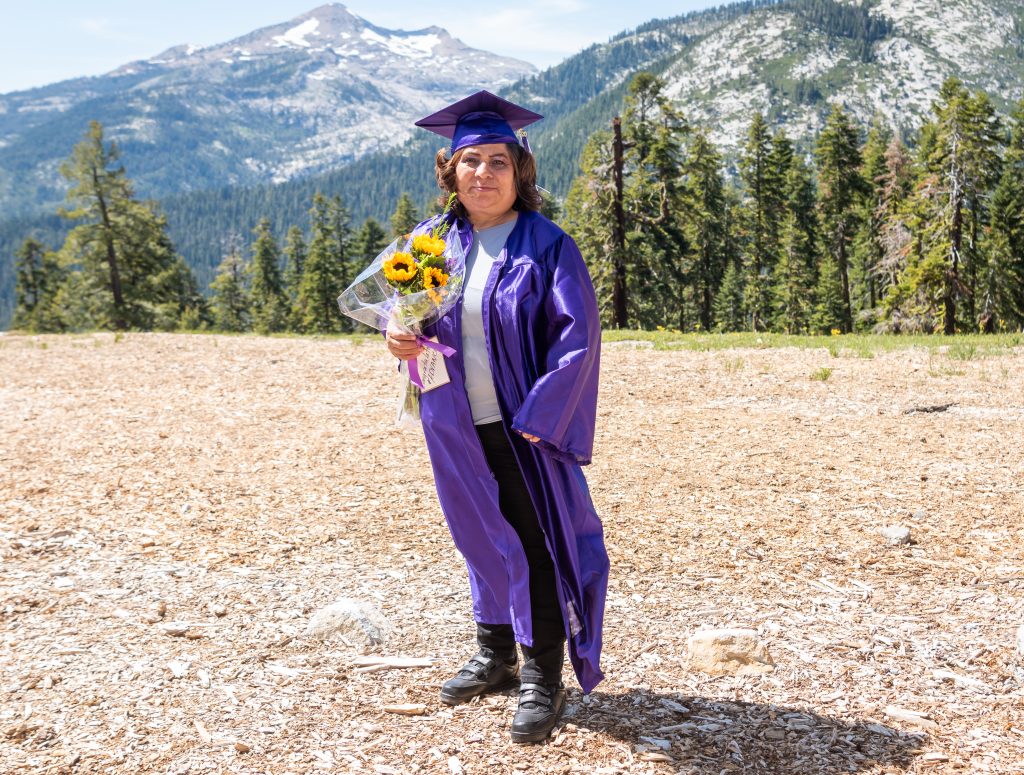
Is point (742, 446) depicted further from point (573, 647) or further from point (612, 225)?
point (612, 225)

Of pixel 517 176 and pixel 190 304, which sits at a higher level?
pixel 190 304

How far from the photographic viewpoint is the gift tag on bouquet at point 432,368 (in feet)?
11.2

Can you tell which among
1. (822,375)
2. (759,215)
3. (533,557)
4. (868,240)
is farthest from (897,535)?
(759,215)

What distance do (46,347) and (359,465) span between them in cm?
1279

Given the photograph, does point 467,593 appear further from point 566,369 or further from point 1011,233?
point 1011,233

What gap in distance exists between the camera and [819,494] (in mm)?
6707

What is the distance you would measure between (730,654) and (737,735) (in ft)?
2.07

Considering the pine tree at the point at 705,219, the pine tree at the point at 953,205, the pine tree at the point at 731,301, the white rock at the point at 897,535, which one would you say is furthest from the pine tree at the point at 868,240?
the white rock at the point at 897,535

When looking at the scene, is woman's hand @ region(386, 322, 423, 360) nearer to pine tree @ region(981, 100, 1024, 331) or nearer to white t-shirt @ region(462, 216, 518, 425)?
white t-shirt @ region(462, 216, 518, 425)

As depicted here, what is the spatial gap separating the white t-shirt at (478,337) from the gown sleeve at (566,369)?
0.23m

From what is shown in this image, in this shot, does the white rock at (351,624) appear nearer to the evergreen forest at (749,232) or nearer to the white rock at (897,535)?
the white rock at (897,535)

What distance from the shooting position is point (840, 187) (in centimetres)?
4391

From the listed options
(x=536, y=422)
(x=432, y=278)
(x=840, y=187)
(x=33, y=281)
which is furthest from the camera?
(x=33, y=281)

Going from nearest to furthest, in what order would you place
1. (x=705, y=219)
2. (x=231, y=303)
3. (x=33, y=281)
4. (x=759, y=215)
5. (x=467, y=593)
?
(x=467, y=593) → (x=705, y=219) → (x=759, y=215) → (x=33, y=281) → (x=231, y=303)
